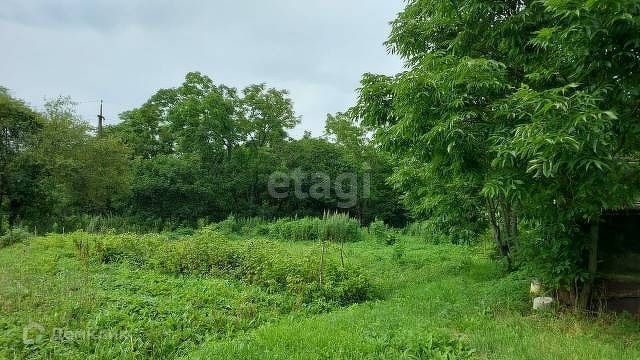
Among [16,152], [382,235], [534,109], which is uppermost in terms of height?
[16,152]

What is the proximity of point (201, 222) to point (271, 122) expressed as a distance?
7.05 metres

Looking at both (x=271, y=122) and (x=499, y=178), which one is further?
(x=271, y=122)

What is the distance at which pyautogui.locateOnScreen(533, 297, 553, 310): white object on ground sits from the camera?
5535 mm

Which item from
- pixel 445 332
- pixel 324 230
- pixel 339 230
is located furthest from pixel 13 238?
pixel 445 332

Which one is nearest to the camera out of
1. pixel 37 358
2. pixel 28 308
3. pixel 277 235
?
pixel 37 358

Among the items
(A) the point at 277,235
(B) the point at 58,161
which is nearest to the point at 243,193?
(A) the point at 277,235

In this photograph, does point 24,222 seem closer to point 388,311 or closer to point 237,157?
point 237,157

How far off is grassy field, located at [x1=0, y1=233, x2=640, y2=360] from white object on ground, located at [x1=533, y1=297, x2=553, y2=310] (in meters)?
0.17

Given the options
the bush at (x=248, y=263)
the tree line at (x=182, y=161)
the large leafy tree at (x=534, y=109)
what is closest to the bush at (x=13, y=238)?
the tree line at (x=182, y=161)

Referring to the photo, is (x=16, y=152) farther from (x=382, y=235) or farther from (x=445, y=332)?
(x=445, y=332)

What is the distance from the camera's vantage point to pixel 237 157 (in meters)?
22.5

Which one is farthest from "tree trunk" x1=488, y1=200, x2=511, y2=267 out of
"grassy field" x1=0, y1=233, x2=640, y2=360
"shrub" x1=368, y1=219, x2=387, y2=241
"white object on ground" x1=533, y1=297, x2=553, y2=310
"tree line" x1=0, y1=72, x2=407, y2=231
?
"tree line" x1=0, y1=72, x2=407, y2=231

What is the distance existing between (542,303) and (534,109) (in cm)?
294

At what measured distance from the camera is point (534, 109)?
13.0 ft
